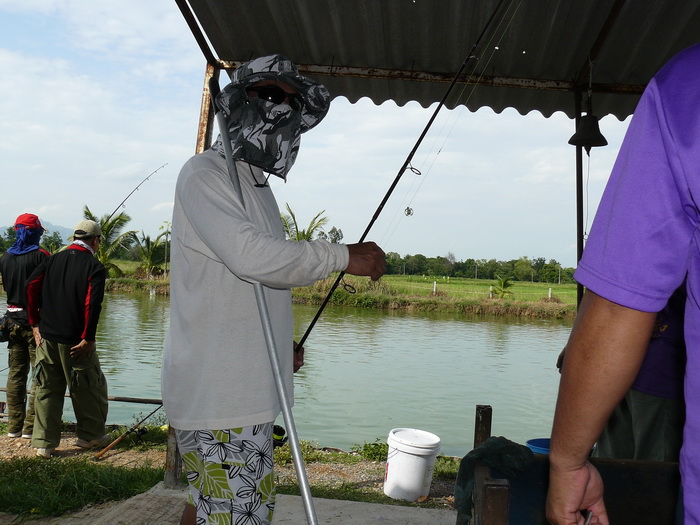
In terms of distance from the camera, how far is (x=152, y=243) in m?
31.4

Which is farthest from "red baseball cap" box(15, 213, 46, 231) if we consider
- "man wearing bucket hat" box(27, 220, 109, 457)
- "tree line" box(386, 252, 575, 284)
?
"tree line" box(386, 252, 575, 284)

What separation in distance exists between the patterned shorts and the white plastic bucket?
245cm

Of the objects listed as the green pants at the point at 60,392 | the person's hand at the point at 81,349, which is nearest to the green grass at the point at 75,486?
the green pants at the point at 60,392

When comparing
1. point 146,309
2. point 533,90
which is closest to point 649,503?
point 533,90

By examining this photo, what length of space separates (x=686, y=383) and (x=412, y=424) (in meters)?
8.43

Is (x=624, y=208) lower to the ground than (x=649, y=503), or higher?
higher

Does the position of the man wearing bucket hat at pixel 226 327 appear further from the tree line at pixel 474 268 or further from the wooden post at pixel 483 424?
the tree line at pixel 474 268

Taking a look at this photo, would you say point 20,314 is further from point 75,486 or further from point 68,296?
point 75,486

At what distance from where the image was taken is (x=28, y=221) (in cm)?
537

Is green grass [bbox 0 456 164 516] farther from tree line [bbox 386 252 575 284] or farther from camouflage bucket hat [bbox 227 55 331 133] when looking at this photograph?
tree line [bbox 386 252 575 284]

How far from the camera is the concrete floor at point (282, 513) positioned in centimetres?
305

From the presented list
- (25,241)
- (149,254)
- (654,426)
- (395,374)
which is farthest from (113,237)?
(654,426)

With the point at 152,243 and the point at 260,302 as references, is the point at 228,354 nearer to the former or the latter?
the point at 260,302

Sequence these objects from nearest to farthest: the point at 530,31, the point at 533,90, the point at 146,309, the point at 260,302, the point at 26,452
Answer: the point at 260,302 < the point at 530,31 < the point at 533,90 < the point at 26,452 < the point at 146,309
